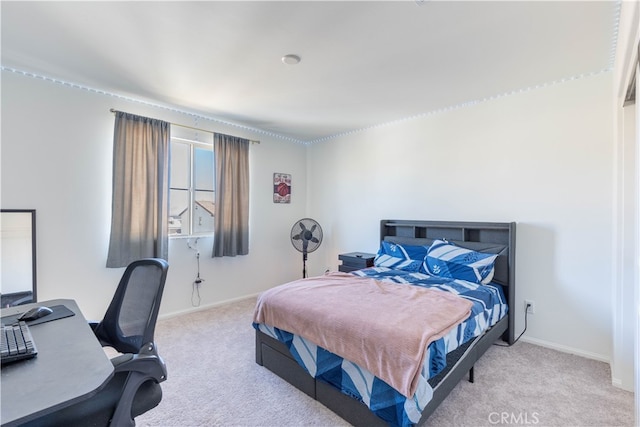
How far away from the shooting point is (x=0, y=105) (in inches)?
98.7

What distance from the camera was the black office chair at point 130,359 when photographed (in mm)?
1164

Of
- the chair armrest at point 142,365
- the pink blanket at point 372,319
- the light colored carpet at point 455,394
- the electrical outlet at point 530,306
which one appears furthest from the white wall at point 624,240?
the chair armrest at point 142,365

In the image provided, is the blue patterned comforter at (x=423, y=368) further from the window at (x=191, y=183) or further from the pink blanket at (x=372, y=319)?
the window at (x=191, y=183)

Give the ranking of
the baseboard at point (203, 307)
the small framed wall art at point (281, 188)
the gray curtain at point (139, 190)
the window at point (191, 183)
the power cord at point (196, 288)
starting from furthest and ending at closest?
the small framed wall art at point (281, 188)
the power cord at point (196, 288)
the window at point (191, 183)
the baseboard at point (203, 307)
the gray curtain at point (139, 190)

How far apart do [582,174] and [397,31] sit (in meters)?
2.15

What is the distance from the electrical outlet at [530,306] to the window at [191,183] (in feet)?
12.3

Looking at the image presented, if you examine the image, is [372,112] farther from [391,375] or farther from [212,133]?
[391,375]

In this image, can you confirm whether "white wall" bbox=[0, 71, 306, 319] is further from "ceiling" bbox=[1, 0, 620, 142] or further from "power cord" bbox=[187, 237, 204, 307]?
"ceiling" bbox=[1, 0, 620, 142]

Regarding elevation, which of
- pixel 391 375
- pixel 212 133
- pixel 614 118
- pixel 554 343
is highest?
pixel 212 133

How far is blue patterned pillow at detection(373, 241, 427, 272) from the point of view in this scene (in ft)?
10.8

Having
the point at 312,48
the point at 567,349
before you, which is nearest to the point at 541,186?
the point at 567,349

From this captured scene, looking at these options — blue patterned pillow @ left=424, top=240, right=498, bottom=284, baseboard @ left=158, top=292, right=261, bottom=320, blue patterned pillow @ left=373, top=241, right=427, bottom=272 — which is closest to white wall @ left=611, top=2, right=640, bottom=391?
blue patterned pillow @ left=424, top=240, right=498, bottom=284

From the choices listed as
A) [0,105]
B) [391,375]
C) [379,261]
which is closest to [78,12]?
[0,105]

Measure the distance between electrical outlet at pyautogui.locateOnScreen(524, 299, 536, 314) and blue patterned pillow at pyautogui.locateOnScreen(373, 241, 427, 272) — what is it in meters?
1.05
